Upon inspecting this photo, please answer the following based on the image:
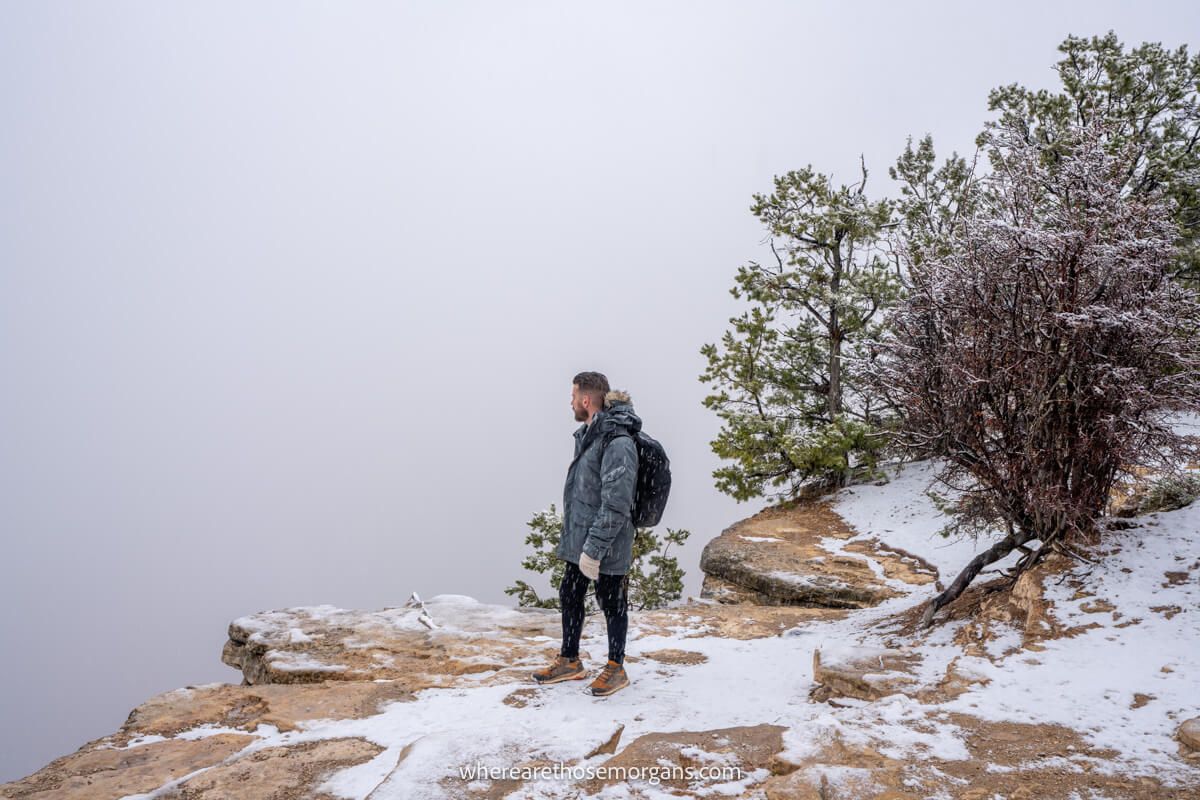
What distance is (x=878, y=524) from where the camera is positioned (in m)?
11.8

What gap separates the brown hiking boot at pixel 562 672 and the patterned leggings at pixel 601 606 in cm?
5

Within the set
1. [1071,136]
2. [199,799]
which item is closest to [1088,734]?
[1071,136]

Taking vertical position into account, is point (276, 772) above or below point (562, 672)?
below

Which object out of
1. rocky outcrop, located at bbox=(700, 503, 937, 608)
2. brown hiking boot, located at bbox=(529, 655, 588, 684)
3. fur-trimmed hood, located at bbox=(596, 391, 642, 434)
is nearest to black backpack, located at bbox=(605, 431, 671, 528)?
fur-trimmed hood, located at bbox=(596, 391, 642, 434)

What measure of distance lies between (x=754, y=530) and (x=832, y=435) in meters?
2.60

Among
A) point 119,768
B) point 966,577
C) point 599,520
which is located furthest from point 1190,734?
point 119,768

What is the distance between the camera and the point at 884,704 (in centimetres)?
401

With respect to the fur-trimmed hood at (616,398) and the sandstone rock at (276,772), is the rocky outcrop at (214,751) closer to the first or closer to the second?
the sandstone rock at (276,772)

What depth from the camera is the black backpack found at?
4.80m

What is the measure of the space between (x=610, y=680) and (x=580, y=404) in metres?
1.95

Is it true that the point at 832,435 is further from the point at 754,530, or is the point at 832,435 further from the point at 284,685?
the point at 284,685

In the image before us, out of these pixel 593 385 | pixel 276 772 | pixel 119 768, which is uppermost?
pixel 593 385

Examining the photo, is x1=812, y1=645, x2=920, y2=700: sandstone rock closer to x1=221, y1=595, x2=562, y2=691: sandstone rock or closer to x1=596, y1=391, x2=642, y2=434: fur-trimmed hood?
x1=596, y1=391, x2=642, y2=434: fur-trimmed hood

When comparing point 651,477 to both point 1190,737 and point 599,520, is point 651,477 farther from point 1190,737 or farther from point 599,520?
point 1190,737
